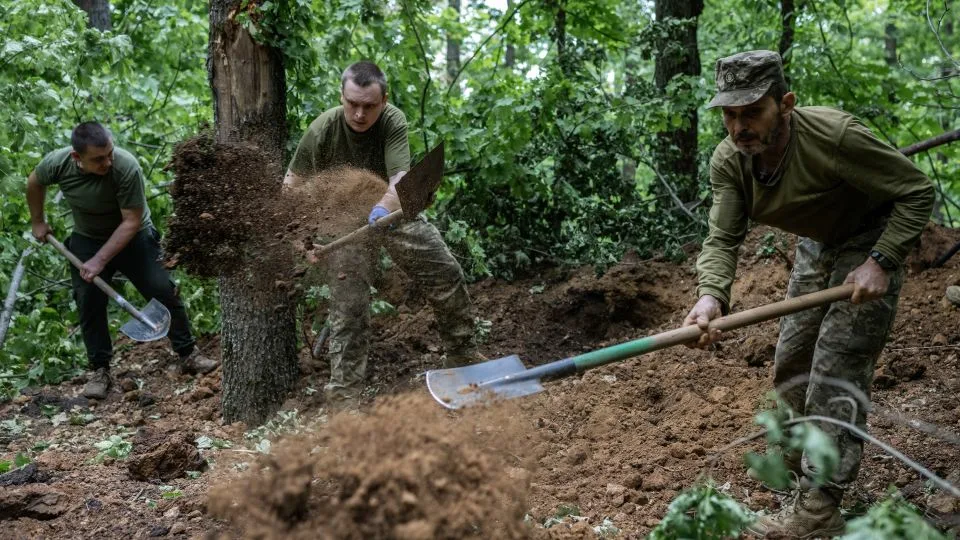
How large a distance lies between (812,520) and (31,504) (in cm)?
342

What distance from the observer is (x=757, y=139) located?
320 centimetres

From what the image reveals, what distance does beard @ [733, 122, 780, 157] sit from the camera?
3189mm

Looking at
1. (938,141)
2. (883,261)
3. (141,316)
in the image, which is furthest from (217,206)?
(938,141)

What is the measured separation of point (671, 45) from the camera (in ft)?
24.1

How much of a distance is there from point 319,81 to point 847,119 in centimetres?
400

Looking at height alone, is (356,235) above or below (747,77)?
below

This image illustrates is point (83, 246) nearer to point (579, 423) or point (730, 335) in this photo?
point (579, 423)

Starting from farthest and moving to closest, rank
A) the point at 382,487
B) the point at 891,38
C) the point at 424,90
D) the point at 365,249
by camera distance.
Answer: the point at 891,38, the point at 424,90, the point at 365,249, the point at 382,487

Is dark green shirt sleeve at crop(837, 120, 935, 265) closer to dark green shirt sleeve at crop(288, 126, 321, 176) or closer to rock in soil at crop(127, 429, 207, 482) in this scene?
dark green shirt sleeve at crop(288, 126, 321, 176)

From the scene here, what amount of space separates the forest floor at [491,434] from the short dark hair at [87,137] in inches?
73.9

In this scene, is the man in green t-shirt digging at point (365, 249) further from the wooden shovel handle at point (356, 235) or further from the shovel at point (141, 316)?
the shovel at point (141, 316)

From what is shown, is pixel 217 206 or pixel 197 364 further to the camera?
pixel 197 364

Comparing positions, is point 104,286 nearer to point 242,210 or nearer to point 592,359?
point 242,210

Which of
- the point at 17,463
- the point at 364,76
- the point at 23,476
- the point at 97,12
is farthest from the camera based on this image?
the point at 97,12
